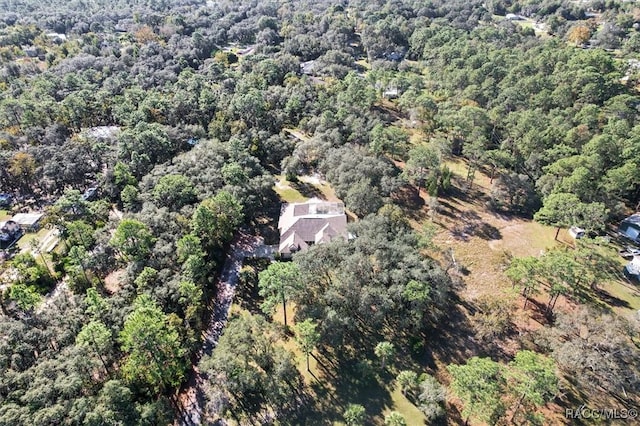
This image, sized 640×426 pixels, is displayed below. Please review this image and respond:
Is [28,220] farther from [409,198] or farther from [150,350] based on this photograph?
[409,198]

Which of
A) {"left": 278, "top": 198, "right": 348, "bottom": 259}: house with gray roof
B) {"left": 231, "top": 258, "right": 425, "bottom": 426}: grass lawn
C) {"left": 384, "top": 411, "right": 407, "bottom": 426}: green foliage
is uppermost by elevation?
{"left": 384, "top": 411, "right": 407, "bottom": 426}: green foliage

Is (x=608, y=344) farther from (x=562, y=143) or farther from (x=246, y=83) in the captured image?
(x=246, y=83)

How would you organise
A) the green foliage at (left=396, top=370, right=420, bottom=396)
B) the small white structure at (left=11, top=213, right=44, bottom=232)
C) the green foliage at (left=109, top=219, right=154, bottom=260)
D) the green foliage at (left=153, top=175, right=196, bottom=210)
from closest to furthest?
1. the green foliage at (left=396, top=370, right=420, bottom=396)
2. the green foliage at (left=109, top=219, right=154, bottom=260)
3. the green foliage at (left=153, top=175, right=196, bottom=210)
4. the small white structure at (left=11, top=213, right=44, bottom=232)

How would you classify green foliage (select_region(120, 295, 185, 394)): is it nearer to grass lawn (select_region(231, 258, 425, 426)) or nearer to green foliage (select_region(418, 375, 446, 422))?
grass lawn (select_region(231, 258, 425, 426))

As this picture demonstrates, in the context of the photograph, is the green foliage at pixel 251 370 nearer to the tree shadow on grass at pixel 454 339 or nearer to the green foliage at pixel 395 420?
A: the green foliage at pixel 395 420

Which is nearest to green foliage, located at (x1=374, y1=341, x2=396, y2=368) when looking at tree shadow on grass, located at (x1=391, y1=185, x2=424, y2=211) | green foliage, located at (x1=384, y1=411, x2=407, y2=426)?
green foliage, located at (x1=384, y1=411, x2=407, y2=426)

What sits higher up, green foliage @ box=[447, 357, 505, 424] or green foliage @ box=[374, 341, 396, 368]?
green foliage @ box=[447, 357, 505, 424]

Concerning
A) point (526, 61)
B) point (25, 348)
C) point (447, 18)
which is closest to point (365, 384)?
point (25, 348)

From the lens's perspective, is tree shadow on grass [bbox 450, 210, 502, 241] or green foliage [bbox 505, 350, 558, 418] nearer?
green foliage [bbox 505, 350, 558, 418]
